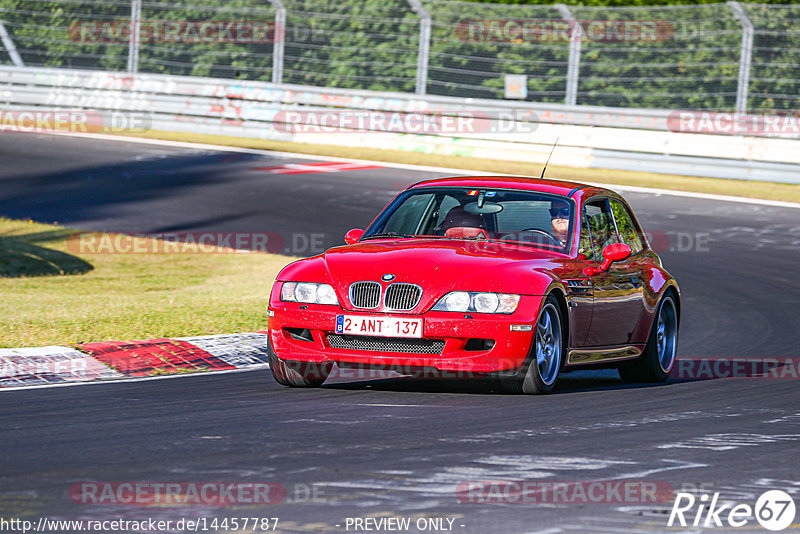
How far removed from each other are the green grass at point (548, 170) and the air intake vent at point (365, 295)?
15503 mm

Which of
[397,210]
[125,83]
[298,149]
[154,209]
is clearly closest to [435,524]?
[397,210]

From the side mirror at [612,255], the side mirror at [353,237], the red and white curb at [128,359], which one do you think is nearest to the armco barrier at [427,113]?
the red and white curb at [128,359]

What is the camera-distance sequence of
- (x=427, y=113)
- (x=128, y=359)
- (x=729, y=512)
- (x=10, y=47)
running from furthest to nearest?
1. (x=10, y=47)
2. (x=427, y=113)
3. (x=128, y=359)
4. (x=729, y=512)

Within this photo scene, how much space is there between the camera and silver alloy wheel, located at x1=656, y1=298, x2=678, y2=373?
392 inches

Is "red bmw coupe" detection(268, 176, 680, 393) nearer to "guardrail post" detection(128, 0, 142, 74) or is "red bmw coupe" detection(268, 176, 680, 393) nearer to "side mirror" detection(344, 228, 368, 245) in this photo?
"side mirror" detection(344, 228, 368, 245)

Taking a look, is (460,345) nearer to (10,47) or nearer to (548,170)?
(548,170)

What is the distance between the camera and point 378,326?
312 inches

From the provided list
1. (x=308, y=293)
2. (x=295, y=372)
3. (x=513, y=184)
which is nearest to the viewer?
(x=308, y=293)

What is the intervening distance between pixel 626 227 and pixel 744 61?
14935 mm

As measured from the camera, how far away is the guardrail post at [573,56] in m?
25.1

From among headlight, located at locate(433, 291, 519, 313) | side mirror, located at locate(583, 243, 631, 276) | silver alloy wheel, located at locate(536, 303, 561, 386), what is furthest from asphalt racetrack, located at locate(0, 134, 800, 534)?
side mirror, located at locate(583, 243, 631, 276)

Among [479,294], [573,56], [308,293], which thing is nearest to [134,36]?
[573,56]

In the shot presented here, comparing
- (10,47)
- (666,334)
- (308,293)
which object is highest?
(10,47)

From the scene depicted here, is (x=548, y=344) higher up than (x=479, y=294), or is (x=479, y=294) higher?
(x=479, y=294)
